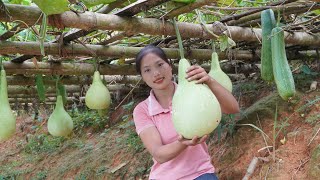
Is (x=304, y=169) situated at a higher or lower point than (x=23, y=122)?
higher

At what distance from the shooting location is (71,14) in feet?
6.46

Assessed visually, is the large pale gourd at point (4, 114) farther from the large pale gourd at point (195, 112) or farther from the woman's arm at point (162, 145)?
the large pale gourd at point (195, 112)

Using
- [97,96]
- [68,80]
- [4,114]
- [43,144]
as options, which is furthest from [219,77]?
[43,144]

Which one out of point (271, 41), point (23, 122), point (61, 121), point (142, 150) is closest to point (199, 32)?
point (271, 41)

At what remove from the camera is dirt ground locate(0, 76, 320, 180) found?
2.77 m

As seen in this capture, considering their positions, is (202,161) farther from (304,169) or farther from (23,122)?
(23,122)

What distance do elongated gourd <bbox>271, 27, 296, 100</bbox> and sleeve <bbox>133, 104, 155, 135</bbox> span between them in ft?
2.34

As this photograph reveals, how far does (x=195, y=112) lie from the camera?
5.29ft

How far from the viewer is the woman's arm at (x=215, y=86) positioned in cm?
170

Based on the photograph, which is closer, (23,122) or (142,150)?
(142,150)

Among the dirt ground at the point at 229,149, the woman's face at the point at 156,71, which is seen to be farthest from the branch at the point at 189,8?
the dirt ground at the point at 229,149

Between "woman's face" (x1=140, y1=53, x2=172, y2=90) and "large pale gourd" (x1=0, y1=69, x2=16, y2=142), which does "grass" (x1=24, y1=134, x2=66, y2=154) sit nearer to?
"large pale gourd" (x1=0, y1=69, x2=16, y2=142)

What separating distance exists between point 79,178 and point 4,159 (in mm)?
3014

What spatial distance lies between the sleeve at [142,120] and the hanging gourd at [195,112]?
57cm
